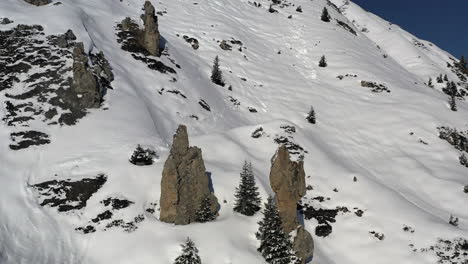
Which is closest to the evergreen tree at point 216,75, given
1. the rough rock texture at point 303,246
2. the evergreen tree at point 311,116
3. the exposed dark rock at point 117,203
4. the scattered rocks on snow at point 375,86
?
the evergreen tree at point 311,116

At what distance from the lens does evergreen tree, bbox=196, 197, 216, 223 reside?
34031 mm

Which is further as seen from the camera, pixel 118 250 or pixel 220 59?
pixel 220 59

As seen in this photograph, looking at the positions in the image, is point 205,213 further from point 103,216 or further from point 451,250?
point 451,250

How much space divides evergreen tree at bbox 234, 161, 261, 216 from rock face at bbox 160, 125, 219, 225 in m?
1.91

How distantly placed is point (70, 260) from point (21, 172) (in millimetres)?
10655

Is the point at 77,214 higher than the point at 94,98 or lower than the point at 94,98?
lower

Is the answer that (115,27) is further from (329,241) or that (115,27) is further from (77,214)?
(329,241)

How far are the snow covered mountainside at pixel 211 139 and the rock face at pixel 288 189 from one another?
84.0 inches

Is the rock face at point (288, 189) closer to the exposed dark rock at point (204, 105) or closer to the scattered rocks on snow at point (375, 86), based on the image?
the exposed dark rock at point (204, 105)

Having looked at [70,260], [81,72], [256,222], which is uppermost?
[81,72]

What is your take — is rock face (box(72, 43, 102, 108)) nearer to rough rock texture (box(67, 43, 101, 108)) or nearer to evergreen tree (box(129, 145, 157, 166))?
rough rock texture (box(67, 43, 101, 108))

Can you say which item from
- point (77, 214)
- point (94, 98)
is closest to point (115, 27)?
point (94, 98)

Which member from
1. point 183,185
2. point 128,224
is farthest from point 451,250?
point 128,224

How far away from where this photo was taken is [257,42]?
83062mm
